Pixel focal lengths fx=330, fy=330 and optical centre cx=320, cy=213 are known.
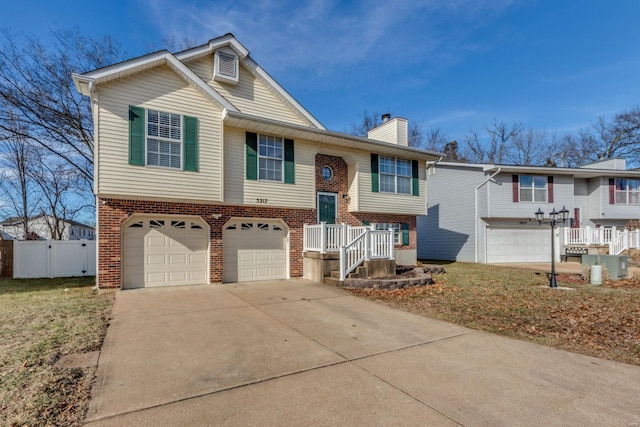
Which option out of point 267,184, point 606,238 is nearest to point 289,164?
point 267,184

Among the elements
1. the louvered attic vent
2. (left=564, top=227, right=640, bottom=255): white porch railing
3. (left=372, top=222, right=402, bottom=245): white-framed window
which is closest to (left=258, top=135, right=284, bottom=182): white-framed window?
the louvered attic vent

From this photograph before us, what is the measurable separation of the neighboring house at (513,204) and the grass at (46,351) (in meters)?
17.5

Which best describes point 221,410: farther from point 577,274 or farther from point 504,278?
point 577,274

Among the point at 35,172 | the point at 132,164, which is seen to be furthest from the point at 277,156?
the point at 35,172

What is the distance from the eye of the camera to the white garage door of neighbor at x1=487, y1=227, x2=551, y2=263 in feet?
60.8

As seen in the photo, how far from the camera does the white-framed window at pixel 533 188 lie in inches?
738

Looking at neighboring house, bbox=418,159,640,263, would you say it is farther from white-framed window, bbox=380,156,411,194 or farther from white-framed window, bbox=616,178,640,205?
white-framed window, bbox=380,156,411,194

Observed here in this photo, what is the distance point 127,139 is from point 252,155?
3519mm

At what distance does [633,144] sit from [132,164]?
38.4 m

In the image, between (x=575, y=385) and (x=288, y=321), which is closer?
(x=575, y=385)

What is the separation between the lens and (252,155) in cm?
1073

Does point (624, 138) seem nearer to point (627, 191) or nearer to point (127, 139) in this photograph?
point (627, 191)

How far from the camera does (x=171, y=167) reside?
9.26 meters

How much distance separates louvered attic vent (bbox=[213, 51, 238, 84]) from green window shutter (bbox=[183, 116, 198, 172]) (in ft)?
8.16
